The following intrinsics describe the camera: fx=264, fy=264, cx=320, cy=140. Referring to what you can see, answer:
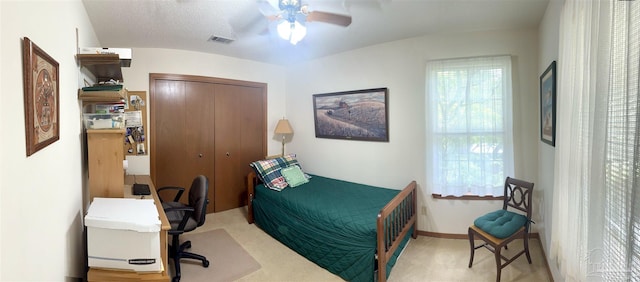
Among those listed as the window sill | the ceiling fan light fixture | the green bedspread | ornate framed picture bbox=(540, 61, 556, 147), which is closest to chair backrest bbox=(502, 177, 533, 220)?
the window sill

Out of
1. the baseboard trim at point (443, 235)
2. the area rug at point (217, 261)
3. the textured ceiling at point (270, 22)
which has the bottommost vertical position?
the area rug at point (217, 261)

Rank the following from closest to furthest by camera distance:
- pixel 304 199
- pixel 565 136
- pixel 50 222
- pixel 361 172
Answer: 1. pixel 50 222
2. pixel 565 136
3. pixel 304 199
4. pixel 361 172

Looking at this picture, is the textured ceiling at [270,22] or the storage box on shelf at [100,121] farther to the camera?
the textured ceiling at [270,22]

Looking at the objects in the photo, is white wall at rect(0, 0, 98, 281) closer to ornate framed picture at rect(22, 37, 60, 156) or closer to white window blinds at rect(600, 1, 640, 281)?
ornate framed picture at rect(22, 37, 60, 156)

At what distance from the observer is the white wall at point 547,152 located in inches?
79.3

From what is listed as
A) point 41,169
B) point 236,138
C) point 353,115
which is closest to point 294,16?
point 41,169

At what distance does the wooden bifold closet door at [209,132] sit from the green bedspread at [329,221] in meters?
0.79

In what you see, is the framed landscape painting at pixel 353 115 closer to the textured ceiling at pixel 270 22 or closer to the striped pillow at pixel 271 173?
the textured ceiling at pixel 270 22

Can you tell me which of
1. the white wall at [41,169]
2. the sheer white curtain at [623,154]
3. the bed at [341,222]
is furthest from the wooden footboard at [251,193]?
the sheer white curtain at [623,154]

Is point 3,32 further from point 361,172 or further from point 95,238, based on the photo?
point 361,172

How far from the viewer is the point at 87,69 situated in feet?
6.95

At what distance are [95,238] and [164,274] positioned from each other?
397 mm

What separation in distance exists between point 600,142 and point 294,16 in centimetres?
176

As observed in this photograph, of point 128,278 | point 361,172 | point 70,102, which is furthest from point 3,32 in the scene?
point 361,172
